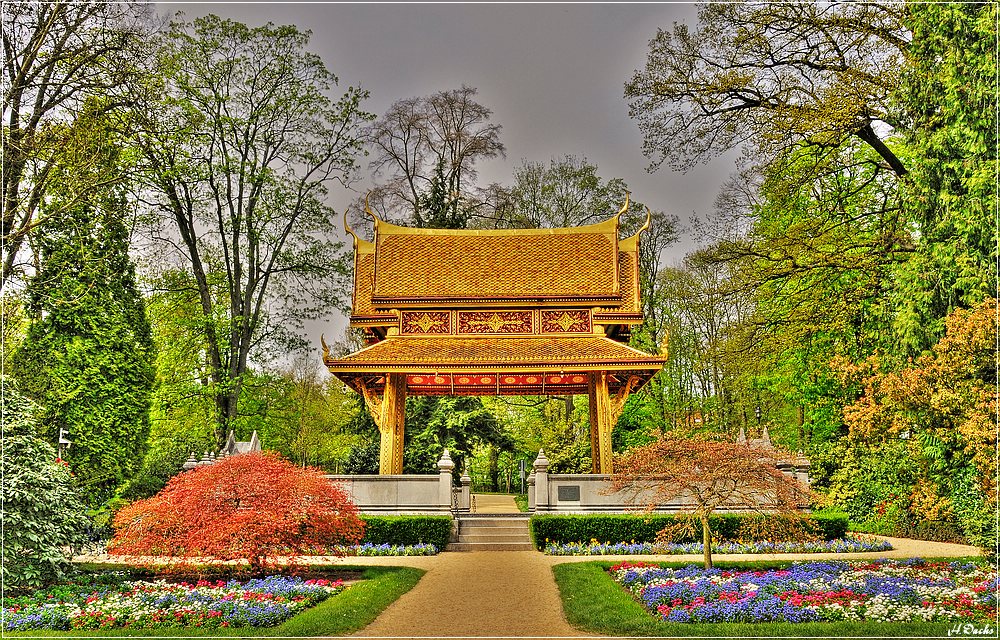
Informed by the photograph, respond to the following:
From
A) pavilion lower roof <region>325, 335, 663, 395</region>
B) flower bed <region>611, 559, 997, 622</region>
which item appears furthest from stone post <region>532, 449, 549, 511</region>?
flower bed <region>611, 559, 997, 622</region>

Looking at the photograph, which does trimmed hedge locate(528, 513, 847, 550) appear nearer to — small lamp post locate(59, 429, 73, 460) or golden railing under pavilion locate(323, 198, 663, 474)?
golden railing under pavilion locate(323, 198, 663, 474)

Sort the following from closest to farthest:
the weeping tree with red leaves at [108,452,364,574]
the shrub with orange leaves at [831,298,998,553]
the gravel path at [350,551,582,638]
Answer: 1. the gravel path at [350,551,582,638]
2. the shrub with orange leaves at [831,298,998,553]
3. the weeping tree with red leaves at [108,452,364,574]

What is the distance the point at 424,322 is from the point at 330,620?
591 inches

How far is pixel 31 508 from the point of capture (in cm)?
1085

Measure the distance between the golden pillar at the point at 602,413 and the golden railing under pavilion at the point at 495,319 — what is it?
0.13 ft

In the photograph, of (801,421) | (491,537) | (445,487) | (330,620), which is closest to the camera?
(330,620)

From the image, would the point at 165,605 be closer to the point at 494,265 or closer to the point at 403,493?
the point at 403,493

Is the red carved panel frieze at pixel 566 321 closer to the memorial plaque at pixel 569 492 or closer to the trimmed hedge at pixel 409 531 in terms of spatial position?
the memorial plaque at pixel 569 492

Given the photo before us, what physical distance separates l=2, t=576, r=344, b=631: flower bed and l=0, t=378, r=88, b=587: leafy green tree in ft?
1.79

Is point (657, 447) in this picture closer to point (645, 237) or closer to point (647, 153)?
point (647, 153)

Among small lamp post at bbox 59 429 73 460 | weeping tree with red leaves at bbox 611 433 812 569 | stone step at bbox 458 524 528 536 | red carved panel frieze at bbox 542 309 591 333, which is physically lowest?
stone step at bbox 458 524 528 536

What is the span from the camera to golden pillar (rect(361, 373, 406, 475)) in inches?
832

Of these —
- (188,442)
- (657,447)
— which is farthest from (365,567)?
(188,442)

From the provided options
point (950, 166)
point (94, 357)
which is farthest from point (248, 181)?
point (950, 166)
